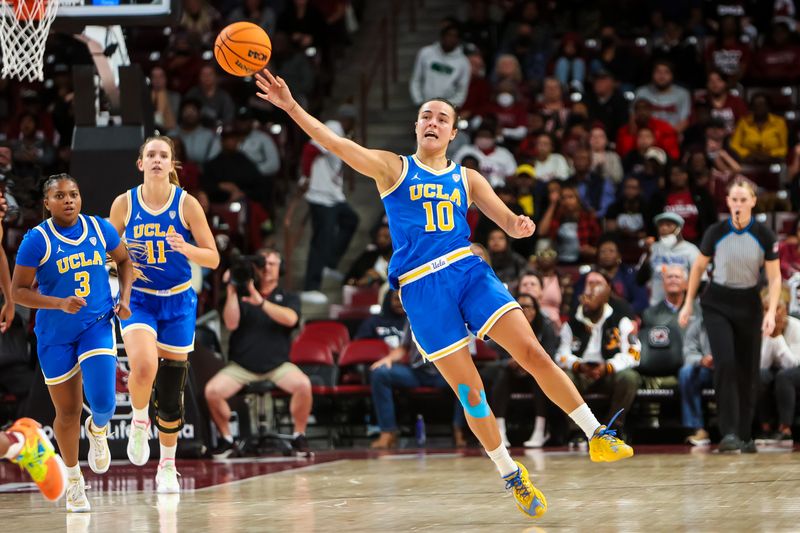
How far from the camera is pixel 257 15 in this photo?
17641 millimetres

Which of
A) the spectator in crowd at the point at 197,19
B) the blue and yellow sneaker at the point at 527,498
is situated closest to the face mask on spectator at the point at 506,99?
the spectator in crowd at the point at 197,19

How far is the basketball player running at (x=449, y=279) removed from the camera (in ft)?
21.7

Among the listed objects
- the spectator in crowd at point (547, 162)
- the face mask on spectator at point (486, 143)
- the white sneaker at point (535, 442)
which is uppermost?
the face mask on spectator at point (486, 143)

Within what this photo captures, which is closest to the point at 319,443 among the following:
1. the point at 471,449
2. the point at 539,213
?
the point at 471,449

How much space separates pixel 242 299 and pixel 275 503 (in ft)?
14.4

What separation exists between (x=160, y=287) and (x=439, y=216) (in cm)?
240

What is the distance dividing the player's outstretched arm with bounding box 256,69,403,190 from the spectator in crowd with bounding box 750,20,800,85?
10.9 m

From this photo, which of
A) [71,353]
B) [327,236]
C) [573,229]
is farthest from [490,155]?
[71,353]

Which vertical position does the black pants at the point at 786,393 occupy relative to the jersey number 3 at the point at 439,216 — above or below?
below

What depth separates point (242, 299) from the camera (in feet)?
38.6

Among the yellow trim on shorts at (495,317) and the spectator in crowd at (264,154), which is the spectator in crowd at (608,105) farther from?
the yellow trim on shorts at (495,317)

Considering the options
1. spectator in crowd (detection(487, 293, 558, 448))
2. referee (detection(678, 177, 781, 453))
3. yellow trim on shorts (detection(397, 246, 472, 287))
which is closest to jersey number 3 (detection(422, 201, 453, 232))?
yellow trim on shorts (detection(397, 246, 472, 287))

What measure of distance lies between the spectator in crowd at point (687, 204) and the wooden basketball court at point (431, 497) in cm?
395

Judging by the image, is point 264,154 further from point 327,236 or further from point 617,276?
point 617,276
